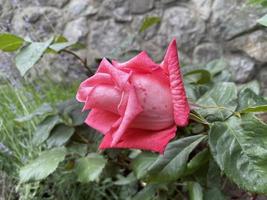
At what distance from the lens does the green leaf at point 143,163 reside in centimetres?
118

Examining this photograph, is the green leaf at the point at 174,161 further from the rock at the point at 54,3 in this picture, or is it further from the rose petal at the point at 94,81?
the rock at the point at 54,3

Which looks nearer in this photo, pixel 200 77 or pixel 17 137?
pixel 200 77

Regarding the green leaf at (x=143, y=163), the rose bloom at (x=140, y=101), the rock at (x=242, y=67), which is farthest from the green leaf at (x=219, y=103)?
the rock at (x=242, y=67)

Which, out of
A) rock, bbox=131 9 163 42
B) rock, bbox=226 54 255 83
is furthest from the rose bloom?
rock, bbox=131 9 163 42

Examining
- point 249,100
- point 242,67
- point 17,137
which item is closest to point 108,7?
point 242,67

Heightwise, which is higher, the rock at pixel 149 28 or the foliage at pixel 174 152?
the foliage at pixel 174 152

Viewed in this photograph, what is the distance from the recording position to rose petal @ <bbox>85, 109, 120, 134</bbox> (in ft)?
Answer: 2.53

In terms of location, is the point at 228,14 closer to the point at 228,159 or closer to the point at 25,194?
the point at 25,194

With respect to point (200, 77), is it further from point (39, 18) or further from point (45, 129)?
point (39, 18)

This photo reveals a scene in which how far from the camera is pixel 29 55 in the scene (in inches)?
44.8

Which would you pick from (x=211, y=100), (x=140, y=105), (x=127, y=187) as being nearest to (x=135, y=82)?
(x=140, y=105)

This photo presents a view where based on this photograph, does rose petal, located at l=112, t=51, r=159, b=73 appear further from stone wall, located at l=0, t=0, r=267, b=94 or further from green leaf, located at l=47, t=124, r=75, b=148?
stone wall, located at l=0, t=0, r=267, b=94

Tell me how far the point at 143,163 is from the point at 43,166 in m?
0.26

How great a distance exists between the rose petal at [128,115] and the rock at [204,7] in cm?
237
